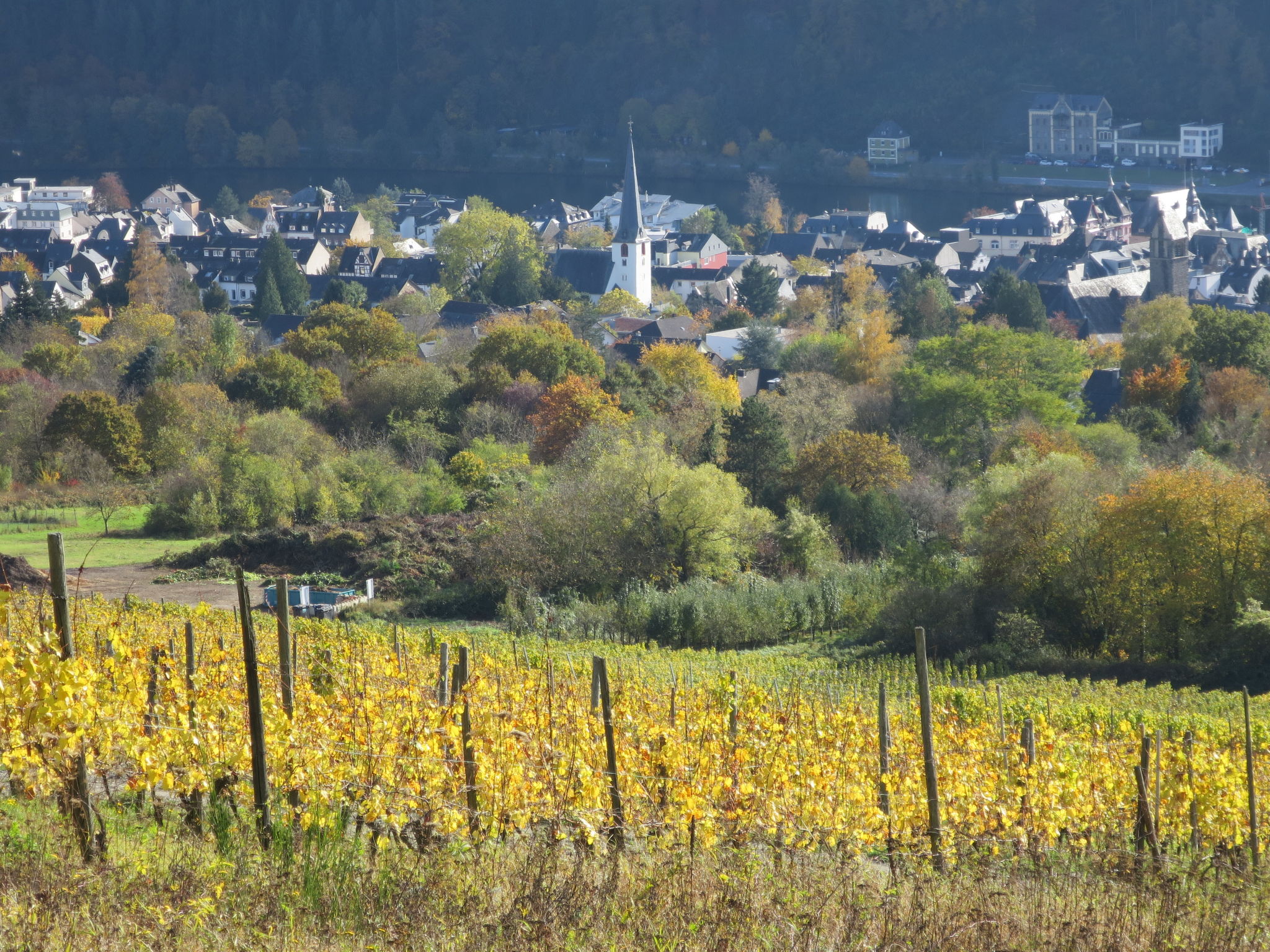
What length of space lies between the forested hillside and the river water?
12.0 feet

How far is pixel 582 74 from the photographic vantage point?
13162 cm

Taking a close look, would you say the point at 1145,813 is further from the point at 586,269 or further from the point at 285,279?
the point at 586,269

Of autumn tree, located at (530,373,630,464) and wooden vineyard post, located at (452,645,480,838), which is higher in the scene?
autumn tree, located at (530,373,630,464)

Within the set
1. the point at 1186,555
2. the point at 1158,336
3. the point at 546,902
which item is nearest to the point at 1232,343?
the point at 1158,336

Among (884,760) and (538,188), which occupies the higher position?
(538,188)

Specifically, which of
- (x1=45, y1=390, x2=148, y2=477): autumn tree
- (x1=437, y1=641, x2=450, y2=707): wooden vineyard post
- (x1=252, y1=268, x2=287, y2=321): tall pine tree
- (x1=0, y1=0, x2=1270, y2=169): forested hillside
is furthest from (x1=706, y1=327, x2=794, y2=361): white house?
(x1=0, y1=0, x2=1270, y2=169): forested hillside

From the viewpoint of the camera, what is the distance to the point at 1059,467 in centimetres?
1980

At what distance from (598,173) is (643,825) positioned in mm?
107939

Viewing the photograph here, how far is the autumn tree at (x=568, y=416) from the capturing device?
30.6m

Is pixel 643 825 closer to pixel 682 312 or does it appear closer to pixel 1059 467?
pixel 1059 467

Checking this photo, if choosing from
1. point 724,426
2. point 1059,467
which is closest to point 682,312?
point 724,426

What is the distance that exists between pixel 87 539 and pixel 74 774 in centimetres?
2104

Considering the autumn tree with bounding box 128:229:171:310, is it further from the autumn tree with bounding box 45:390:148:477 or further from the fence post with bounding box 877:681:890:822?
the fence post with bounding box 877:681:890:822

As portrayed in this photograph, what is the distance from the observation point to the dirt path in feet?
67.6
